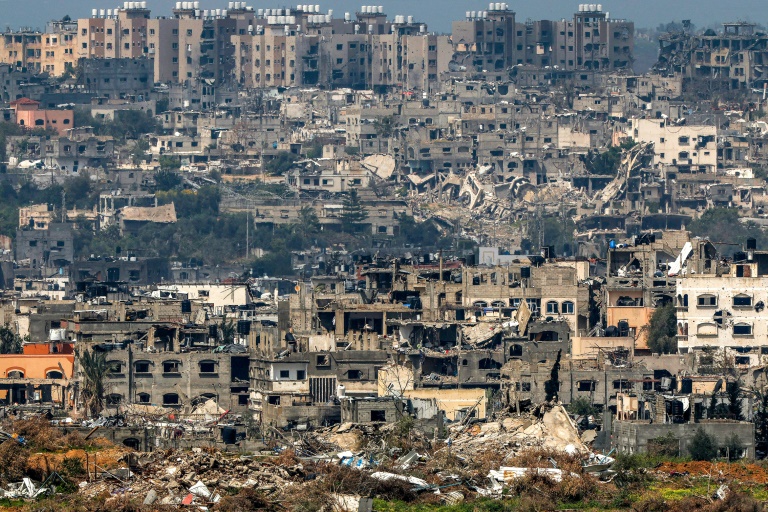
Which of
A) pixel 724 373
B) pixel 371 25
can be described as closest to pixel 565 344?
pixel 724 373

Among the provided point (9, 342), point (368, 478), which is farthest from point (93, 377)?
point (368, 478)

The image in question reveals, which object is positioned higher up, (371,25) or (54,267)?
(371,25)

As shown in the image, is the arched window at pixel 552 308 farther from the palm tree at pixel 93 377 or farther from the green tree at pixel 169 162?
the green tree at pixel 169 162

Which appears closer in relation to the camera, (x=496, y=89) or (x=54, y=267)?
(x=54, y=267)

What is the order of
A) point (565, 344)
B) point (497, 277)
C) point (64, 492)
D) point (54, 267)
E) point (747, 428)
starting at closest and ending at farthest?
point (64, 492)
point (747, 428)
point (565, 344)
point (497, 277)
point (54, 267)

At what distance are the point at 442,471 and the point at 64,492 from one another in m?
6.40

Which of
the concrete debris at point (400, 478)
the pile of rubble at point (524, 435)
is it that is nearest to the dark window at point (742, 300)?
the pile of rubble at point (524, 435)

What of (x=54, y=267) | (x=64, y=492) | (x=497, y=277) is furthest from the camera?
(x=54, y=267)

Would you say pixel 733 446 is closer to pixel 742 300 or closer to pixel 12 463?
pixel 12 463

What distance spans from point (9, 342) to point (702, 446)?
101 feet

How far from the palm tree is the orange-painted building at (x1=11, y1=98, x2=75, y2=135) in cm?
8895

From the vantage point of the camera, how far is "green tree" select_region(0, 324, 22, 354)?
253 ft

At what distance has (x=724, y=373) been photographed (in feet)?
226

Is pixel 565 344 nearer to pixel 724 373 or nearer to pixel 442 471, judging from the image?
pixel 724 373
